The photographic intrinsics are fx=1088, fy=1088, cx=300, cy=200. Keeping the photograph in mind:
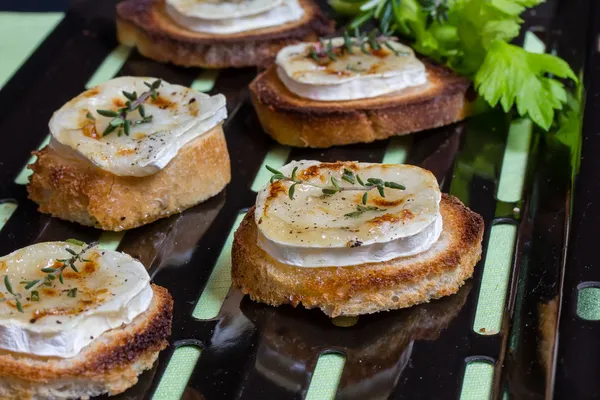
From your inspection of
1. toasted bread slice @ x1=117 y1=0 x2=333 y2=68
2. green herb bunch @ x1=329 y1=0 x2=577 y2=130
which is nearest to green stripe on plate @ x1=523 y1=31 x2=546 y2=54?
green herb bunch @ x1=329 y1=0 x2=577 y2=130

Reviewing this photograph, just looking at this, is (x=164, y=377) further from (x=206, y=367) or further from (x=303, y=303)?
(x=303, y=303)

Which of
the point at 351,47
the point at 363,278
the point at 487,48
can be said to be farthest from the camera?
the point at 487,48

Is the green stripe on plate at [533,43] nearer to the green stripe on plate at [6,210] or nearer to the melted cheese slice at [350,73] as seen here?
the melted cheese slice at [350,73]

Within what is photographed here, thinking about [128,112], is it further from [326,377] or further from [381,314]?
[326,377]

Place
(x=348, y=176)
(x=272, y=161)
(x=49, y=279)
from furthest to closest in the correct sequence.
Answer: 1. (x=272, y=161)
2. (x=348, y=176)
3. (x=49, y=279)

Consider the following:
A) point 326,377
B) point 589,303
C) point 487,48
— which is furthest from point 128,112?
point 589,303

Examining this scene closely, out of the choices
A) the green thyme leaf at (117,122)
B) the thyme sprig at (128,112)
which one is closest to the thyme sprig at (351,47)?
the thyme sprig at (128,112)
